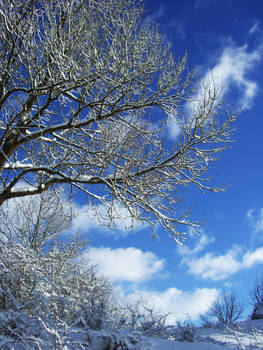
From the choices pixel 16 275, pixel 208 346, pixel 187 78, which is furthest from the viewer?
pixel 187 78

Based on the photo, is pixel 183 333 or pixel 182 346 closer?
pixel 182 346

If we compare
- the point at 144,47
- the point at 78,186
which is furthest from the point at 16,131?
the point at 144,47

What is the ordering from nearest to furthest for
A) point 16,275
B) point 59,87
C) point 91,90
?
point 16,275 → point 59,87 → point 91,90

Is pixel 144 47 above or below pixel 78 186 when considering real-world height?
above

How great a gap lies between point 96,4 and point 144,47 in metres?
1.79

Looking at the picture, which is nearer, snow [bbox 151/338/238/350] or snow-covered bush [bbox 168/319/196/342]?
snow [bbox 151/338/238/350]

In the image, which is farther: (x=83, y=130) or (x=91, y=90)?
(x=83, y=130)

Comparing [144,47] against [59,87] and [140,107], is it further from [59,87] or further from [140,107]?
[59,87]

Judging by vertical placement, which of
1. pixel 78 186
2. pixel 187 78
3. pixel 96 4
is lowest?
pixel 78 186

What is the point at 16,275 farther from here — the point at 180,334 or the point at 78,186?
the point at 180,334

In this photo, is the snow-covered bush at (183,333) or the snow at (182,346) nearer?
the snow at (182,346)

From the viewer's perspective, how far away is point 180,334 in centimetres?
624

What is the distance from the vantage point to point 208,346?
3.89 m

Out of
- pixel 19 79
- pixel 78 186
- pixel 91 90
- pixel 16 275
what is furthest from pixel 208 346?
pixel 19 79
